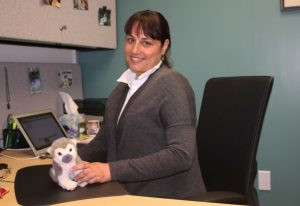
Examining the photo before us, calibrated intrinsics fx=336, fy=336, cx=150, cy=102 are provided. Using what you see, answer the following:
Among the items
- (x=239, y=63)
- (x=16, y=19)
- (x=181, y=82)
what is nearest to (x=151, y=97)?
(x=181, y=82)

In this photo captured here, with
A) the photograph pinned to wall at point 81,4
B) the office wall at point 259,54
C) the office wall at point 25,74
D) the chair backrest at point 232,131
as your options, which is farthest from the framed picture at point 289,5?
the office wall at point 25,74

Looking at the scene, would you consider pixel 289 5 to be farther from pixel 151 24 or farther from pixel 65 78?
pixel 65 78

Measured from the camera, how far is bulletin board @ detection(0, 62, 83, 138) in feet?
5.33

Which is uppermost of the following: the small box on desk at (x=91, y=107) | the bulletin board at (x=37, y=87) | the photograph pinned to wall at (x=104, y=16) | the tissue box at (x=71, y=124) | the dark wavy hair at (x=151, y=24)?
the photograph pinned to wall at (x=104, y=16)

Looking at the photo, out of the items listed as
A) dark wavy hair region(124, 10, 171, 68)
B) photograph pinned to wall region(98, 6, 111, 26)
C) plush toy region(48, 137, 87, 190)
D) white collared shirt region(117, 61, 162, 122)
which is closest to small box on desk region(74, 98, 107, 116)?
photograph pinned to wall region(98, 6, 111, 26)

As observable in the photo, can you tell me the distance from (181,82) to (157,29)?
0.20 metres

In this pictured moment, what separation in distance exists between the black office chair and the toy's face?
375 mm

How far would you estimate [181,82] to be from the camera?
1085 mm

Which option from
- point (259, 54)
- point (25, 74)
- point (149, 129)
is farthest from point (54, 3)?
point (259, 54)

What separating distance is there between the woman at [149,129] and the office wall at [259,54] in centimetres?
79

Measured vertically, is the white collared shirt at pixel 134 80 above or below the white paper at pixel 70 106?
above

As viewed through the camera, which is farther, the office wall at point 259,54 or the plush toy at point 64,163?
the office wall at point 259,54

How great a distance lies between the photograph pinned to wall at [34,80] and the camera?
69.2 inches

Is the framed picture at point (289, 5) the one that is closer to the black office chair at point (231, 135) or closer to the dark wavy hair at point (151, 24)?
the black office chair at point (231, 135)
